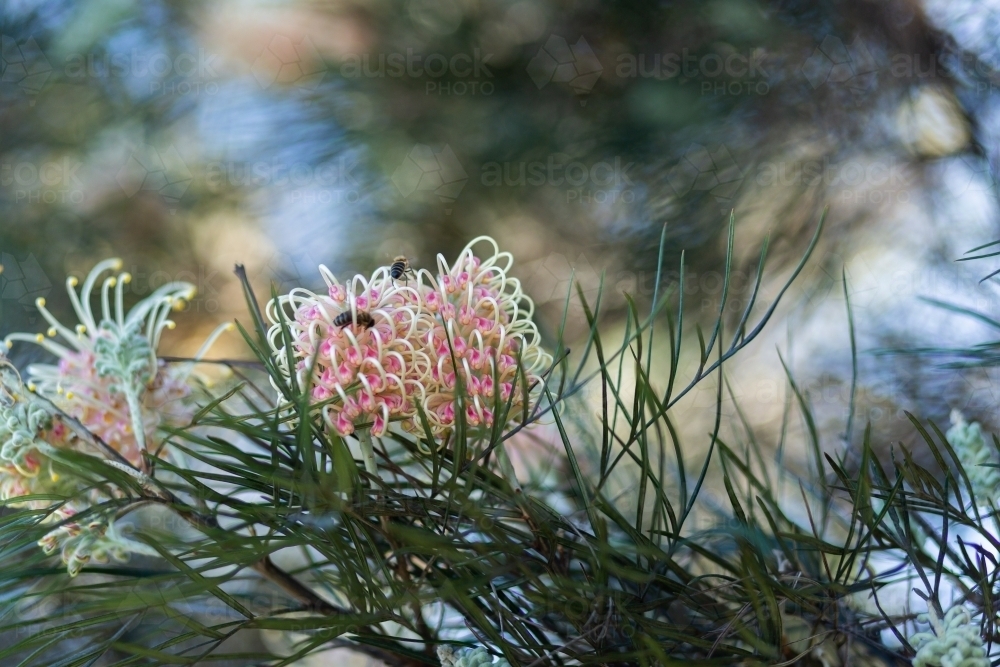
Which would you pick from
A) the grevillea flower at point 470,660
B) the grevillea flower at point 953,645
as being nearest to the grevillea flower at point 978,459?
the grevillea flower at point 953,645

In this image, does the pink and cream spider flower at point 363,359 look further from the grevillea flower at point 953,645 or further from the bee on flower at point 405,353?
the grevillea flower at point 953,645

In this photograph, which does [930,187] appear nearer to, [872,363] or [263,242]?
[872,363]

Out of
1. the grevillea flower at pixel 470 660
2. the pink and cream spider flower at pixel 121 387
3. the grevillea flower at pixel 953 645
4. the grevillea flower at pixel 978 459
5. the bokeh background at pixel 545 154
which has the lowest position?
the grevillea flower at pixel 953 645

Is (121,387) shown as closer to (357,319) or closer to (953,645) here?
(357,319)

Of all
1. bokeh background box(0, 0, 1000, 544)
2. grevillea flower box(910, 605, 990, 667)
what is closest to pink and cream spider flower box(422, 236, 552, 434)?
grevillea flower box(910, 605, 990, 667)

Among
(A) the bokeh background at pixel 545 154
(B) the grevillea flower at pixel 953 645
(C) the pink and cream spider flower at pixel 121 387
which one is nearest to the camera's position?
(B) the grevillea flower at pixel 953 645

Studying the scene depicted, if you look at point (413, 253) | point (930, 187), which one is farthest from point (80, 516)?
point (930, 187)

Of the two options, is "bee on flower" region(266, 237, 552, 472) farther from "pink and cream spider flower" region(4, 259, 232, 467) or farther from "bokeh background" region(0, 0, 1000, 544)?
"bokeh background" region(0, 0, 1000, 544)
